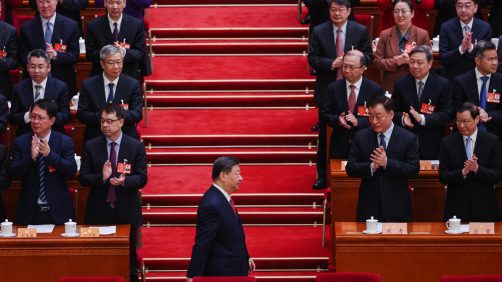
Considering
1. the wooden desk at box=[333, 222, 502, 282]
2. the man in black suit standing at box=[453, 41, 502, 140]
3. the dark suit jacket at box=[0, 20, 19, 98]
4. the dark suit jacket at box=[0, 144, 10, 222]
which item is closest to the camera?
the wooden desk at box=[333, 222, 502, 282]

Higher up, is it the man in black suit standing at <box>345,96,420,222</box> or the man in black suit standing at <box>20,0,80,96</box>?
the man in black suit standing at <box>20,0,80,96</box>

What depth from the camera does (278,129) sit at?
467 inches

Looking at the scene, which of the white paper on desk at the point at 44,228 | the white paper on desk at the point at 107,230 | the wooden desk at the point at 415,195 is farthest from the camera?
the wooden desk at the point at 415,195

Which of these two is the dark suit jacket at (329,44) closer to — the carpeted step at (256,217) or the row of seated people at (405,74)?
the row of seated people at (405,74)

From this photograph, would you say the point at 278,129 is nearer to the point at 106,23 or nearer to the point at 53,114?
the point at 106,23

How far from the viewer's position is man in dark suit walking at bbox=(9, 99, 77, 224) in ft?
31.4

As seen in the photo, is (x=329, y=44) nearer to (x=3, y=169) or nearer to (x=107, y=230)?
(x=107, y=230)

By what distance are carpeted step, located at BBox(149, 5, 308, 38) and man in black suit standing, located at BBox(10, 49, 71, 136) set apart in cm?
273

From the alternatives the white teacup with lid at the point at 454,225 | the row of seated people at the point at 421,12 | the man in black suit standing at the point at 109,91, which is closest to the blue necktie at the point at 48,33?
the man in black suit standing at the point at 109,91

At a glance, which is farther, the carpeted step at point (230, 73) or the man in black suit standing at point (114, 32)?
the carpeted step at point (230, 73)

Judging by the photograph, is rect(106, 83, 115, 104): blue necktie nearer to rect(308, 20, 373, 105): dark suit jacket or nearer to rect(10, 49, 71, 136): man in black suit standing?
rect(10, 49, 71, 136): man in black suit standing

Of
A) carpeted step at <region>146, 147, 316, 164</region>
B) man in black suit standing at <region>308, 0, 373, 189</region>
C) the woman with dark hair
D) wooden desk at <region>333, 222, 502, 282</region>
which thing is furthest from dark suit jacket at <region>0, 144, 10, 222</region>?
the woman with dark hair

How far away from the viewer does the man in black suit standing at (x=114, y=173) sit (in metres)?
9.45

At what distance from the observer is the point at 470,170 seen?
31.4 feet
